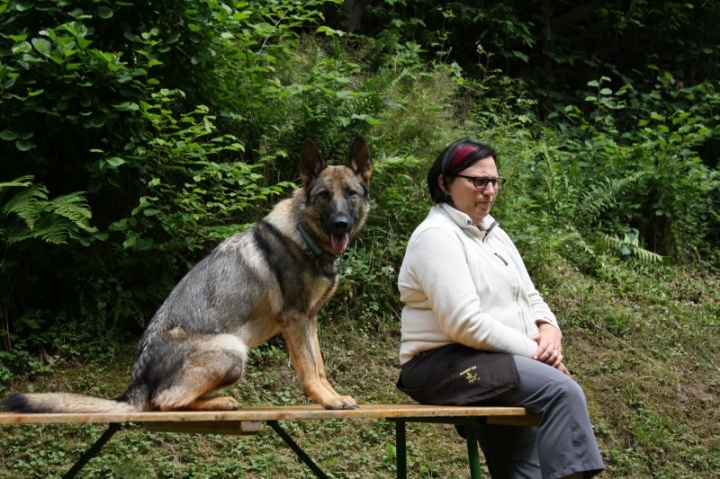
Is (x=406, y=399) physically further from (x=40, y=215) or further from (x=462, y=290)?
(x=40, y=215)

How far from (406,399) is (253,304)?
2.28 m

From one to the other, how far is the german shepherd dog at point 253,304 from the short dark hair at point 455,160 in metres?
0.48

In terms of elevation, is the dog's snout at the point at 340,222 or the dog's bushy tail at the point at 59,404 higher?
the dog's snout at the point at 340,222

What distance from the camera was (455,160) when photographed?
3.44 m

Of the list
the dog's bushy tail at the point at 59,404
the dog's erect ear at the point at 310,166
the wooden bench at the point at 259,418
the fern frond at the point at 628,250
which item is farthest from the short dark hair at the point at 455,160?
the fern frond at the point at 628,250

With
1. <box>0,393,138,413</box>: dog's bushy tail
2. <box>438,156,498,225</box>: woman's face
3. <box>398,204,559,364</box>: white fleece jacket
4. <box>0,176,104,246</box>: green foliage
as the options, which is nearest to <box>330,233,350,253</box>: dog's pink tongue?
<box>398,204,559,364</box>: white fleece jacket

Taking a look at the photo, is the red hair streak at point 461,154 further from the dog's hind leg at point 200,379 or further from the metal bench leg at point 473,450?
the dog's hind leg at point 200,379

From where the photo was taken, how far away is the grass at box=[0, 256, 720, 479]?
4.71 m

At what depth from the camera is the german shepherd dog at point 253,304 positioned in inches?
130

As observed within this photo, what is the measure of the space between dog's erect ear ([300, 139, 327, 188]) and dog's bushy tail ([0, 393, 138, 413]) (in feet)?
4.52

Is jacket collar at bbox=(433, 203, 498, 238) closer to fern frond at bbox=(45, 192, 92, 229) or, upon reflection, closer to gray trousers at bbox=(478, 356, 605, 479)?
gray trousers at bbox=(478, 356, 605, 479)

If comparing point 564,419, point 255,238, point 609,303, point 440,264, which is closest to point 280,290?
point 255,238

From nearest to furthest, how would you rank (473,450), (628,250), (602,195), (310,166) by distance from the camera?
(473,450) → (310,166) → (628,250) → (602,195)

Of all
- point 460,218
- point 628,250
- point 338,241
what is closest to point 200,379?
point 338,241
